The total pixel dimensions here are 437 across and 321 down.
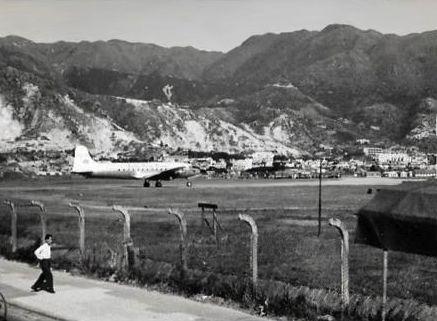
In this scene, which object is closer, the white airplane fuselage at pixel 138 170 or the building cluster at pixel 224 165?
the white airplane fuselage at pixel 138 170

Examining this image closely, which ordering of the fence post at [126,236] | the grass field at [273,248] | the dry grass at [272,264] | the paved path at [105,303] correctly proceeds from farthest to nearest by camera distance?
the fence post at [126,236] → the grass field at [273,248] → the paved path at [105,303] → the dry grass at [272,264]

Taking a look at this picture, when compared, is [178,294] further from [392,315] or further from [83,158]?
[83,158]

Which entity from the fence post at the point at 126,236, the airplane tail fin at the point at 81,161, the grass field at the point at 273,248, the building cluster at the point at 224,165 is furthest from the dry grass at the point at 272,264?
the building cluster at the point at 224,165

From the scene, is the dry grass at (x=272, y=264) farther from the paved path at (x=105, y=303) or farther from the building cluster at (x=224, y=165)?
the building cluster at (x=224, y=165)

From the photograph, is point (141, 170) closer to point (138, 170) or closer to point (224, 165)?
point (138, 170)

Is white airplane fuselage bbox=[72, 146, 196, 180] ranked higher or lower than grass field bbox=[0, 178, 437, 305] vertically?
higher

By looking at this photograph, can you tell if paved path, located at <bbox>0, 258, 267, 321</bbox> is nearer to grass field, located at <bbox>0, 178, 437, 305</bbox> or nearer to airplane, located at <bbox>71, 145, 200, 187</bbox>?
grass field, located at <bbox>0, 178, 437, 305</bbox>

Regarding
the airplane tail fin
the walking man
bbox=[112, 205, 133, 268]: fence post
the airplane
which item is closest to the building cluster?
the airplane

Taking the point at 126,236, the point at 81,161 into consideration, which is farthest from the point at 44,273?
the point at 81,161
